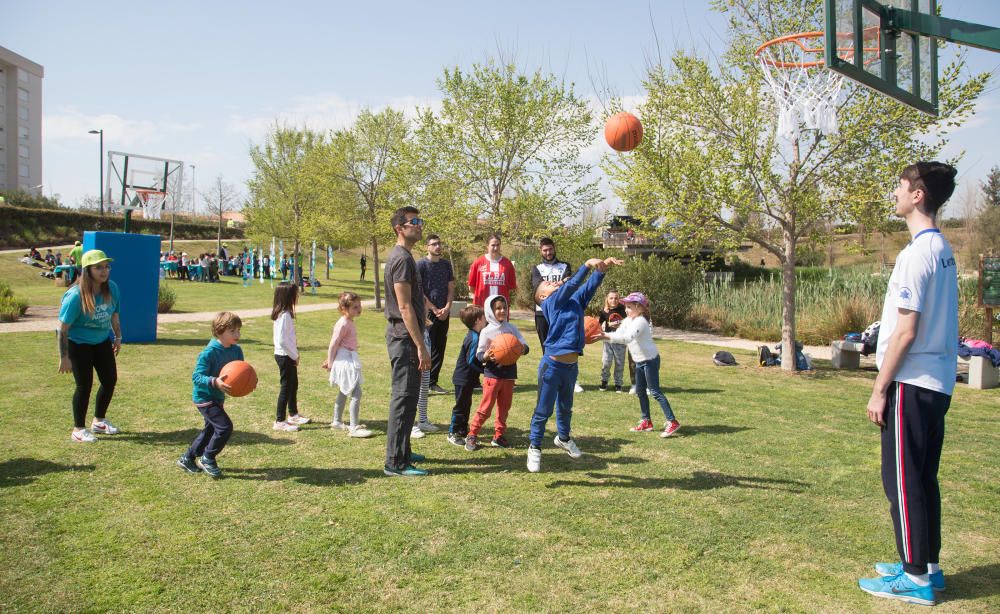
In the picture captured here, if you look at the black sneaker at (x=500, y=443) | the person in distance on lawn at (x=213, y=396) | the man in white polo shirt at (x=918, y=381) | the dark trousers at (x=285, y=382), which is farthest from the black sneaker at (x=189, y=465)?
the man in white polo shirt at (x=918, y=381)

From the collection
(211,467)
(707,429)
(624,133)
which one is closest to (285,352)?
(211,467)

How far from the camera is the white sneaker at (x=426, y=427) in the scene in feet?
23.4

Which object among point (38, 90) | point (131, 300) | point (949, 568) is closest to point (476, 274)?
point (949, 568)

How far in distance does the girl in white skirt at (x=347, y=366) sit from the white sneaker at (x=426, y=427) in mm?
569

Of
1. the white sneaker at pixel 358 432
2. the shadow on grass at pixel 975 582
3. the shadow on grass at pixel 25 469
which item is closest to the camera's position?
the shadow on grass at pixel 975 582

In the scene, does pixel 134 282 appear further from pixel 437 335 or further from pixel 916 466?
pixel 916 466

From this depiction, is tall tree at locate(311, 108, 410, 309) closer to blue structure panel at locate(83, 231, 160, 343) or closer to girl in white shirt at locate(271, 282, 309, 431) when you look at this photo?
blue structure panel at locate(83, 231, 160, 343)

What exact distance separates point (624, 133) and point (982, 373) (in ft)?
23.0

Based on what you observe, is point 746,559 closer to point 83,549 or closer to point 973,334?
point 83,549

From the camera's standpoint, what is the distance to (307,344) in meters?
14.4

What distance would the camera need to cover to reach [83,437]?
6.27m

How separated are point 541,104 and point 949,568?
18033 millimetres

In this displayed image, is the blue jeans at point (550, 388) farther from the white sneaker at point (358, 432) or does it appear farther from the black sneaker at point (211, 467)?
the black sneaker at point (211, 467)

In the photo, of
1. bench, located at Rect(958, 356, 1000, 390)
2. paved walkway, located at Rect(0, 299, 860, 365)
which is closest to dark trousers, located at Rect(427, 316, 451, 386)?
bench, located at Rect(958, 356, 1000, 390)
